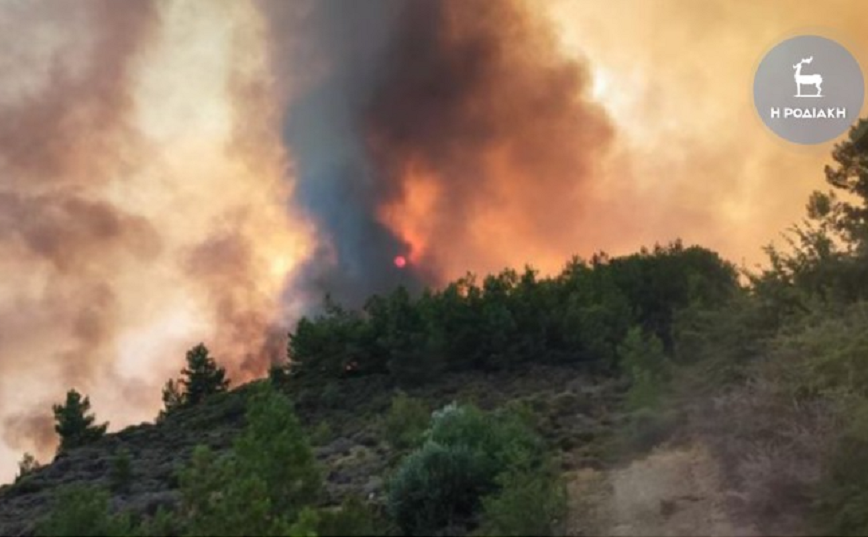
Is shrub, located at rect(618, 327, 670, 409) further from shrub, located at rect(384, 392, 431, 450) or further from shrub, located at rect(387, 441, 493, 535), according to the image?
shrub, located at rect(387, 441, 493, 535)

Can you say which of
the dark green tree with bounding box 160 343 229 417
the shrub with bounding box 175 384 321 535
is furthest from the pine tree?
the shrub with bounding box 175 384 321 535

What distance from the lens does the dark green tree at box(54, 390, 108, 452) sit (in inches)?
2511

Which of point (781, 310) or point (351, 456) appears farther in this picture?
point (351, 456)

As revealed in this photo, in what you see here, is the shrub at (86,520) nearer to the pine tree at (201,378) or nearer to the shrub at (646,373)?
the shrub at (646,373)

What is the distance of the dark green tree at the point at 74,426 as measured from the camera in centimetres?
6378

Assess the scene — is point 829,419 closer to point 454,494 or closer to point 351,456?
point 454,494

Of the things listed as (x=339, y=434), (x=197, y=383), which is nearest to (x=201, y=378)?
(x=197, y=383)

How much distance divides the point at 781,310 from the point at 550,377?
78.6 feet

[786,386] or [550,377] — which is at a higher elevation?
[550,377]

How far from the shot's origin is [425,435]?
92.8 feet

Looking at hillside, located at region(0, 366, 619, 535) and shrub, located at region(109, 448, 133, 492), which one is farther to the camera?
shrub, located at region(109, 448, 133, 492)

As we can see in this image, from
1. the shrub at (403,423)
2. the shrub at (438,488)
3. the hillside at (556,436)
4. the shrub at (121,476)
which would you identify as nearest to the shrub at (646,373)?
the hillside at (556,436)

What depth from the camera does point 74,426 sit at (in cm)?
6506

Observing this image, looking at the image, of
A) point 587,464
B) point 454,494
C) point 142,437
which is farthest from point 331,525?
point 142,437
